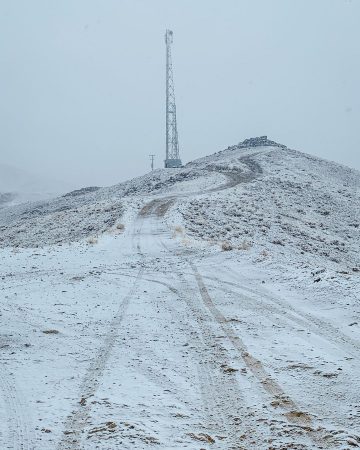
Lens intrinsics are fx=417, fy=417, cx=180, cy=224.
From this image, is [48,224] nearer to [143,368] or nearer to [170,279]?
[170,279]

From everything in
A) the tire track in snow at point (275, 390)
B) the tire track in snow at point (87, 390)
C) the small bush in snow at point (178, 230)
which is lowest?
the tire track in snow at point (275, 390)

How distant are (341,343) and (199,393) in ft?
9.24

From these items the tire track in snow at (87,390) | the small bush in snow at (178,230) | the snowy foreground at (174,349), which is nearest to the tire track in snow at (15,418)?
the snowy foreground at (174,349)

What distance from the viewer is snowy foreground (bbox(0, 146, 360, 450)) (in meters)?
4.50

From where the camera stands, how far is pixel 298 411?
4824 mm

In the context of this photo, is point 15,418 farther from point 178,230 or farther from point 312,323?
point 178,230

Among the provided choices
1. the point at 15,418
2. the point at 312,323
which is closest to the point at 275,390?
the point at 312,323

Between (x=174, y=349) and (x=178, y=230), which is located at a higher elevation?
(x=178, y=230)

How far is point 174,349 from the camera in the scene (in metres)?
6.81

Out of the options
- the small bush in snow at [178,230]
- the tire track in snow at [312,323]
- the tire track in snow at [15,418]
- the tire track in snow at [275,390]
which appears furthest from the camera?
the small bush in snow at [178,230]

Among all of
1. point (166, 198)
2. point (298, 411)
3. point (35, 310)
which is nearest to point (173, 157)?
point (166, 198)

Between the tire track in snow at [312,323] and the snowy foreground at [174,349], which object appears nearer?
the snowy foreground at [174,349]

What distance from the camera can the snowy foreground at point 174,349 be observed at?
14.8 feet

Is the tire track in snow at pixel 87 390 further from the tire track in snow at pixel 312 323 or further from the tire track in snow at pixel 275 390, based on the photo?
the tire track in snow at pixel 312 323
